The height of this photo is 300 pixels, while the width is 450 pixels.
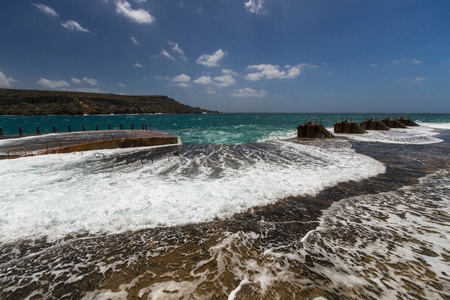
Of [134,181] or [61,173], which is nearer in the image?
[134,181]

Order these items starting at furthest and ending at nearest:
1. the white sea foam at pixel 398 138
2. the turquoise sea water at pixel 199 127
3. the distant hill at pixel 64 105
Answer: the distant hill at pixel 64 105 → the turquoise sea water at pixel 199 127 → the white sea foam at pixel 398 138

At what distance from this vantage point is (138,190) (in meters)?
5.86

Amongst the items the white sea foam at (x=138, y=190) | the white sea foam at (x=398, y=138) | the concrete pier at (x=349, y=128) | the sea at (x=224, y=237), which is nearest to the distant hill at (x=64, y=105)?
the white sea foam at (x=138, y=190)

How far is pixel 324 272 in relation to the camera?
2764 millimetres

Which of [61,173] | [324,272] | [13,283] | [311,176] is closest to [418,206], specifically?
[311,176]

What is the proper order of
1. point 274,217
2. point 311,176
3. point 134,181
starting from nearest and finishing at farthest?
point 274,217 < point 134,181 < point 311,176

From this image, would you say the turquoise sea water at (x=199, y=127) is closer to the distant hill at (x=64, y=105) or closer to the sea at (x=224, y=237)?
the sea at (x=224, y=237)

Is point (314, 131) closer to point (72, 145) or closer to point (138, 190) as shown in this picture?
point (138, 190)

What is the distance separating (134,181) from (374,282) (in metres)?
7.12

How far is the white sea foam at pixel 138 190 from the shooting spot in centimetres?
423

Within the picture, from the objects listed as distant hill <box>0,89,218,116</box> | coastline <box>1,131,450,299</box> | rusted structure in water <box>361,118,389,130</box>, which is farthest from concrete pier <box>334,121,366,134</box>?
distant hill <box>0,89,218,116</box>

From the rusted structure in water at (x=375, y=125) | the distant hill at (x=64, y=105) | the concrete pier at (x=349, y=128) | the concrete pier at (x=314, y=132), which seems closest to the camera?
the concrete pier at (x=314, y=132)

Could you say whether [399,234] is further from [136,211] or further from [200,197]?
[136,211]

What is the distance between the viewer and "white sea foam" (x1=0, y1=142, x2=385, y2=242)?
4.23 m
